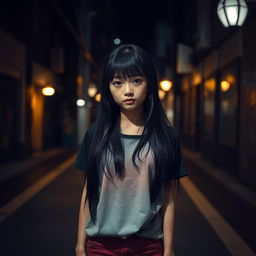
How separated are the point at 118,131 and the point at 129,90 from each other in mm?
211

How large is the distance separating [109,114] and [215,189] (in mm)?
9541

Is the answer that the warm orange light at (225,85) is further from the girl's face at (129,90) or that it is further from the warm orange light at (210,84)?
the girl's face at (129,90)

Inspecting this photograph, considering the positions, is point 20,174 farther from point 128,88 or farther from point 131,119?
point 128,88

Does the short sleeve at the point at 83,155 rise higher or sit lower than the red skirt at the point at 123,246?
higher

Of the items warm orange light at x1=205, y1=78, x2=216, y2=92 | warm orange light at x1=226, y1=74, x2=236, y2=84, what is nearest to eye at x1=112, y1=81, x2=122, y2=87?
warm orange light at x1=226, y1=74, x2=236, y2=84

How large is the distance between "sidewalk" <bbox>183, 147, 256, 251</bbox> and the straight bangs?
4.26 meters

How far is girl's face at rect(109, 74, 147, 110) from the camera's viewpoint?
7.97ft

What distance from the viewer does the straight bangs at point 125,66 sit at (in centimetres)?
241

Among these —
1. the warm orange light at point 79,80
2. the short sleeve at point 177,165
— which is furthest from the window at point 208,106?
the short sleeve at point 177,165

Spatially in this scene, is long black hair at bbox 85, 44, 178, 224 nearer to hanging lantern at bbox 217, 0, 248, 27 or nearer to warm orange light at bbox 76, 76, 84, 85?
hanging lantern at bbox 217, 0, 248, 27

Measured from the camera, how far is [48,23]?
23734 millimetres

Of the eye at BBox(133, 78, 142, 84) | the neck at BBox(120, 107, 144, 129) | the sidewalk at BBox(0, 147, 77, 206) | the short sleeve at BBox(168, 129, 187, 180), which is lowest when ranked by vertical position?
the sidewalk at BBox(0, 147, 77, 206)

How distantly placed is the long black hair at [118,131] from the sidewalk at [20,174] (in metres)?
6.99

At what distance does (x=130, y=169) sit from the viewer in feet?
7.82
